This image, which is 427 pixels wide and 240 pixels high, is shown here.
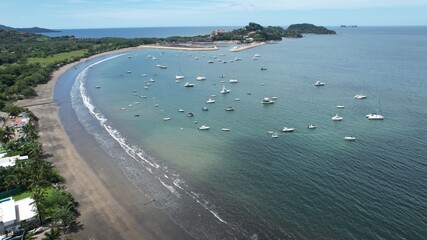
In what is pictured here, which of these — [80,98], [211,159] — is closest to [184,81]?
[80,98]

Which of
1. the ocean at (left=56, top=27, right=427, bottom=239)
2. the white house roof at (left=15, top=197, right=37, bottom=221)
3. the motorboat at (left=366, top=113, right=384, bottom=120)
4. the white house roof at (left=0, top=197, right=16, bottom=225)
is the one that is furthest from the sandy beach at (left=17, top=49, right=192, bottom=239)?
the motorboat at (left=366, top=113, right=384, bottom=120)

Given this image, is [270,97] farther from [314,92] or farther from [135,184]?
[135,184]

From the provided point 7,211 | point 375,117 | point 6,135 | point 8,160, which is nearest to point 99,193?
point 7,211

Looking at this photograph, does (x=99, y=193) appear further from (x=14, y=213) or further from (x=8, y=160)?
(x=8, y=160)

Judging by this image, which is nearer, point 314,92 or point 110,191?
point 110,191

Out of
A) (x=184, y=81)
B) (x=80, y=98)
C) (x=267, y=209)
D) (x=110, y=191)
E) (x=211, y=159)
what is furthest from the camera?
(x=184, y=81)
